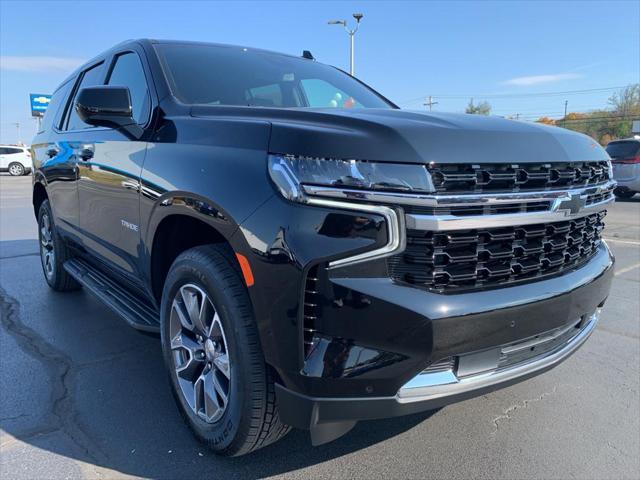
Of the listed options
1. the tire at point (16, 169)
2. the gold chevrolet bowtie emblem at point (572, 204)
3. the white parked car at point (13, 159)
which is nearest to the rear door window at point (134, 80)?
the gold chevrolet bowtie emblem at point (572, 204)

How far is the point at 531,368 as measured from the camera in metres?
2.06

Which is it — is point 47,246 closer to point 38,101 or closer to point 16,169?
point 16,169

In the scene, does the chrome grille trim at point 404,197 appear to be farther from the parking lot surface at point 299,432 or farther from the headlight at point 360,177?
the parking lot surface at point 299,432

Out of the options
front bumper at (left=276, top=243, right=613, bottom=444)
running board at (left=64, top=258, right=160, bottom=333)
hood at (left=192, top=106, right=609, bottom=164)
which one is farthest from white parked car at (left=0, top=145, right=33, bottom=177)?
front bumper at (left=276, top=243, right=613, bottom=444)

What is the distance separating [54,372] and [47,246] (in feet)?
7.54

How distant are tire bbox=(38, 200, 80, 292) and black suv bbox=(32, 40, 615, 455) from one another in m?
2.39

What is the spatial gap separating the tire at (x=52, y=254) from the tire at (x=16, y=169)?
31.2m

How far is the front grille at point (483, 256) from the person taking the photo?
172cm

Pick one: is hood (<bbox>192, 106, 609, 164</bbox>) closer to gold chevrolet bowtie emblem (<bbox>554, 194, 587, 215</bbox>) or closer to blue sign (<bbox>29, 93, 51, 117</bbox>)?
gold chevrolet bowtie emblem (<bbox>554, 194, 587, 215</bbox>)

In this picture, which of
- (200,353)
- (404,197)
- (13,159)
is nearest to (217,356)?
(200,353)

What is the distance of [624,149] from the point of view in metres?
14.3

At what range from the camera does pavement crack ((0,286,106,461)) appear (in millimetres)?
2480

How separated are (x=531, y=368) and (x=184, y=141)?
1815 mm

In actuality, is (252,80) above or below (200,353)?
above
